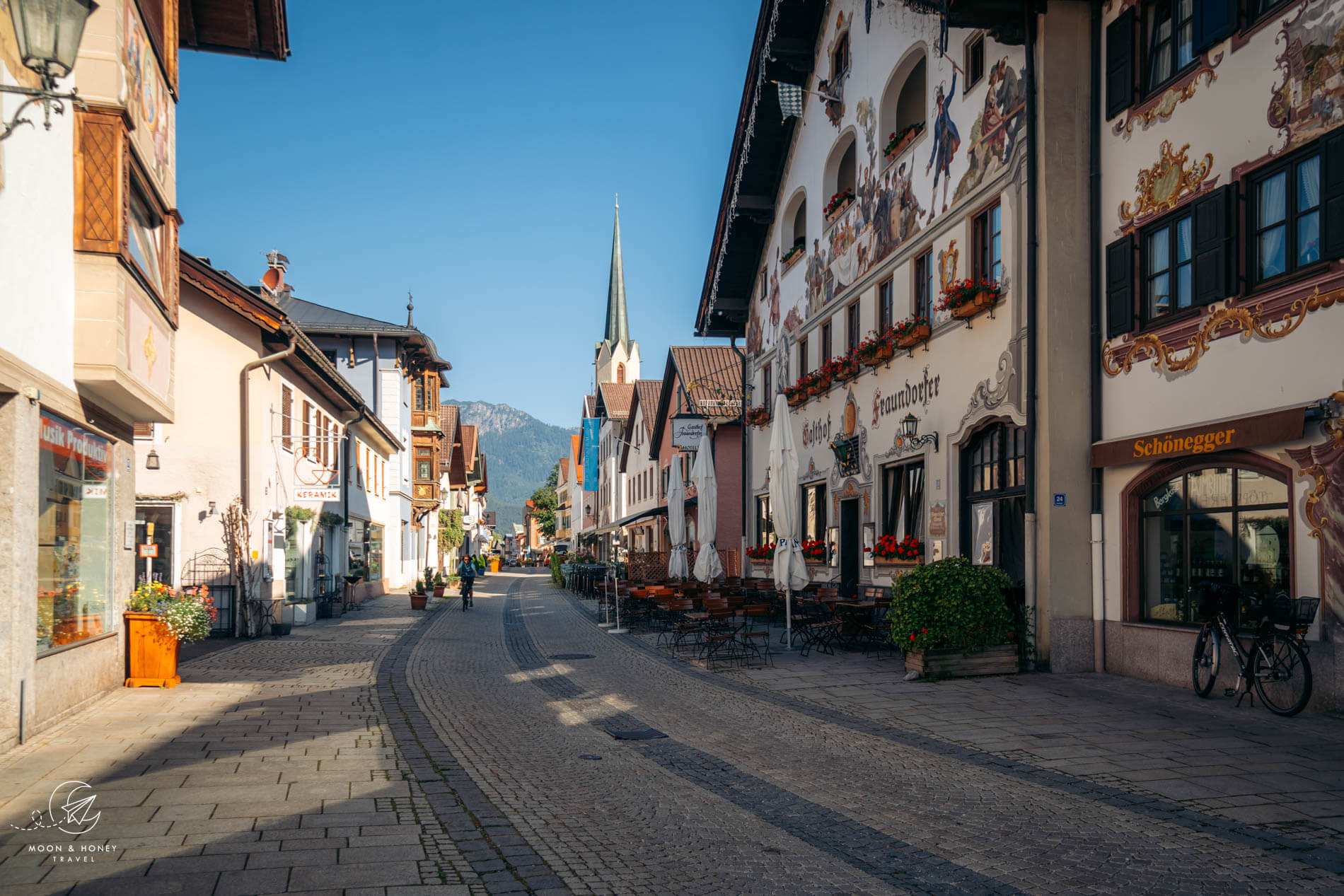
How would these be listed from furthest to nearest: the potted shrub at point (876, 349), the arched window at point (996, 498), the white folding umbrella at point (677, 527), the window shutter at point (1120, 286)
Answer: the white folding umbrella at point (677, 527) < the potted shrub at point (876, 349) < the arched window at point (996, 498) < the window shutter at point (1120, 286)

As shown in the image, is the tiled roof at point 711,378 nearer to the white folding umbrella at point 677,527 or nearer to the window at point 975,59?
the white folding umbrella at point 677,527

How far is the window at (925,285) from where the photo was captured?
16.2m

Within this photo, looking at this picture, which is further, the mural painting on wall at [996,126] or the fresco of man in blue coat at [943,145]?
the fresco of man in blue coat at [943,145]

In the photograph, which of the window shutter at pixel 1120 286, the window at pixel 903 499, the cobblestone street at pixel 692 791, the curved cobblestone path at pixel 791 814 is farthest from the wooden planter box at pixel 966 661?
the window at pixel 903 499

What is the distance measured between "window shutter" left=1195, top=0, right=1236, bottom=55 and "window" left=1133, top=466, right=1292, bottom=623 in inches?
167

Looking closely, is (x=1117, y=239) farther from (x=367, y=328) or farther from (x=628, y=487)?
(x=628, y=487)

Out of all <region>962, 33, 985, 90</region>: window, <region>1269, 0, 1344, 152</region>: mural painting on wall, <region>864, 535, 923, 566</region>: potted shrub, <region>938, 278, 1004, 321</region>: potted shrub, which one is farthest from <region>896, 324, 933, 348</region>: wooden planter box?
<region>1269, 0, 1344, 152</region>: mural painting on wall

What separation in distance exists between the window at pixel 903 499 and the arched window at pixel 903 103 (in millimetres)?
5212

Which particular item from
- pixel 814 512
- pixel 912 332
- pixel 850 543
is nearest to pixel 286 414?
pixel 814 512

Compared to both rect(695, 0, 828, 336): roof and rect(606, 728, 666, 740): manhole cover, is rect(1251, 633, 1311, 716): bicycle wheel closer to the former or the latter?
rect(606, 728, 666, 740): manhole cover

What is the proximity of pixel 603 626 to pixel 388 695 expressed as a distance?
10655mm

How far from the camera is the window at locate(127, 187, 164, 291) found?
10.8 m

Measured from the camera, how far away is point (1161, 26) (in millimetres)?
11547

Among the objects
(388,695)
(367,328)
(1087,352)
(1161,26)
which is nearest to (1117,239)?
(1087,352)
